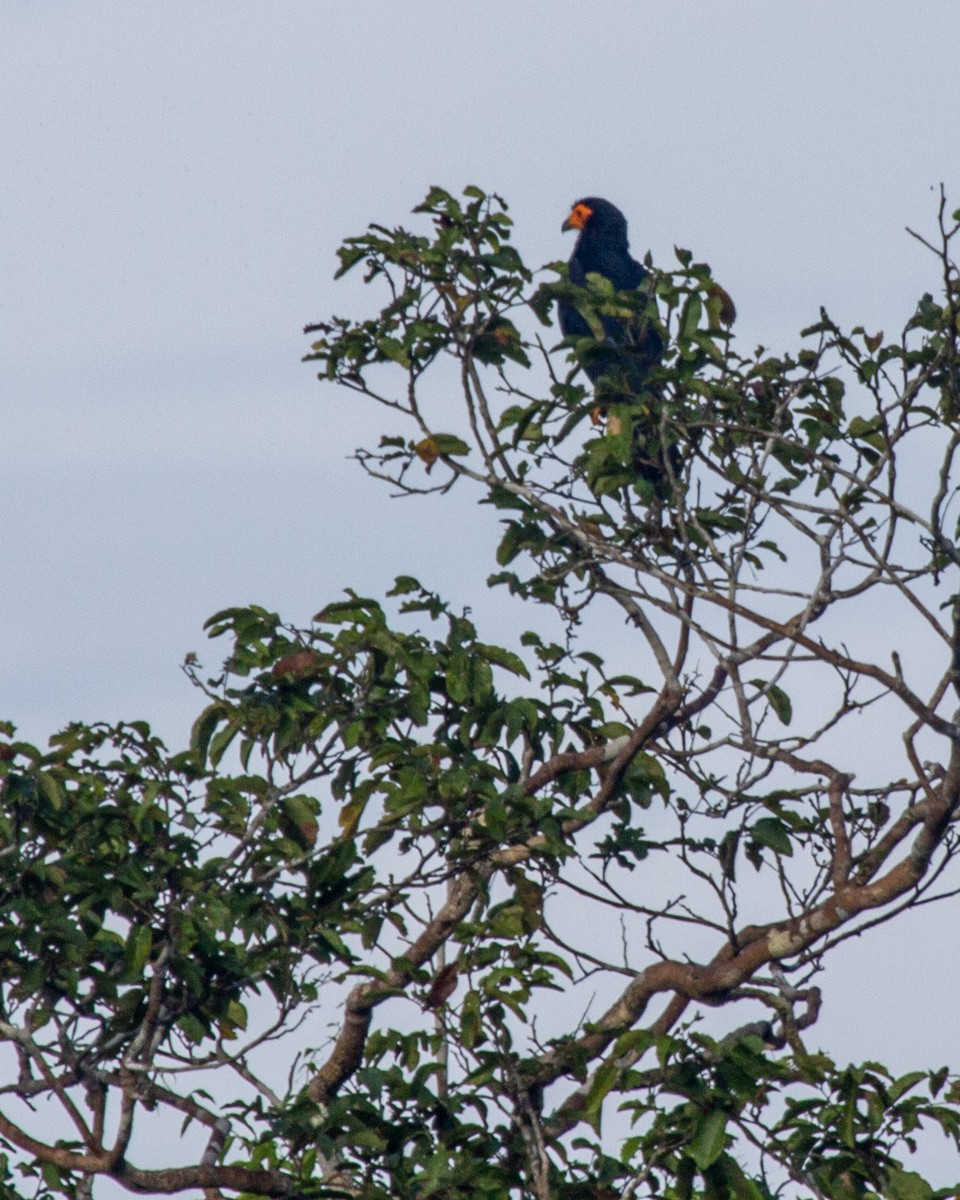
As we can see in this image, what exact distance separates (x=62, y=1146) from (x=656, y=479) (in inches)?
117

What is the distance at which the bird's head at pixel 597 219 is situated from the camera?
1027 cm

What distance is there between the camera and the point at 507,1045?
4.78 m

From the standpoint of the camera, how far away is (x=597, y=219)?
10.3 m

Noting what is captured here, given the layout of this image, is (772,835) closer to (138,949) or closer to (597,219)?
(138,949)

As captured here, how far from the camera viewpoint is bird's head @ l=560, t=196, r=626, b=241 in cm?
1027

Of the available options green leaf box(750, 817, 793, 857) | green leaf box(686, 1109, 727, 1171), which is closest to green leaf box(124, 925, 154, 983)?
green leaf box(686, 1109, 727, 1171)

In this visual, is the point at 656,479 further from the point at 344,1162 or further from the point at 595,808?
the point at 344,1162

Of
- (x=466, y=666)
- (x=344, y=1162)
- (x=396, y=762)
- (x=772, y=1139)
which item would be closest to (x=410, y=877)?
(x=396, y=762)

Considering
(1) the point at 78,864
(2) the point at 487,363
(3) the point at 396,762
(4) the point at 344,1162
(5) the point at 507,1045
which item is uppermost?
(2) the point at 487,363

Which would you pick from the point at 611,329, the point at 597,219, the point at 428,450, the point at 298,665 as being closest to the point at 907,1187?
the point at 298,665

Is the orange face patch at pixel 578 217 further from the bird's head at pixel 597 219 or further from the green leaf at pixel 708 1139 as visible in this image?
the green leaf at pixel 708 1139

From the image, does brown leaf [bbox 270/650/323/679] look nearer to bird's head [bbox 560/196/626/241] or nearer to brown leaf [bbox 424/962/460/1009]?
brown leaf [bbox 424/962/460/1009]

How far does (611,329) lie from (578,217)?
2.95 m

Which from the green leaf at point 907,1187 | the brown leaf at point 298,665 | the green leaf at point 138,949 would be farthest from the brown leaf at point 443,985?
the green leaf at point 907,1187
